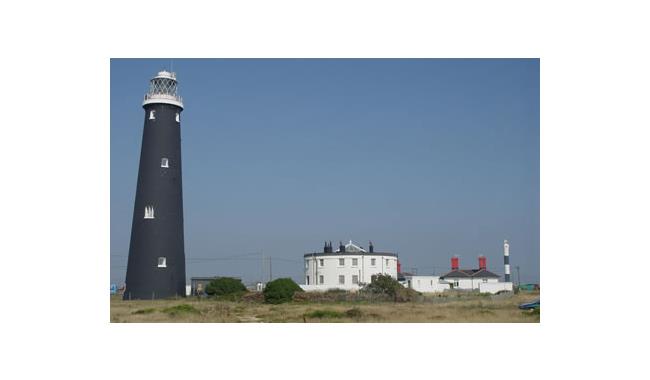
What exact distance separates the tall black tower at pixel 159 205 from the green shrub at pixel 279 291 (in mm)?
4092

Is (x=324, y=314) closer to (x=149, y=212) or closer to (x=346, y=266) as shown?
(x=149, y=212)

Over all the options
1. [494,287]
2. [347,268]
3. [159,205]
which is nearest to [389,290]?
[347,268]

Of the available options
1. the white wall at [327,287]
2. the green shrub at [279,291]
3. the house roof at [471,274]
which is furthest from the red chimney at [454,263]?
the green shrub at [279,291]

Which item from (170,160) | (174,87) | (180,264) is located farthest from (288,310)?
(174,87)

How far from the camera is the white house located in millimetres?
40031

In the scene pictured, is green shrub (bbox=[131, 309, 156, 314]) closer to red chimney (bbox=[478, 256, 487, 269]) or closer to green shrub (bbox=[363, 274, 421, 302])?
green shrub (bbox=[363, 274, 421, 302])

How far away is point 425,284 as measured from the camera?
42.3 m

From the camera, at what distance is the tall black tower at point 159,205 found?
28.4 metres

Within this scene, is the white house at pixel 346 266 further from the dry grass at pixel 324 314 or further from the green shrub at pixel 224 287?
the dry grass at pixel 324 314

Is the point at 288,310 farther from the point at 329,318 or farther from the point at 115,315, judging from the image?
the point at 115,315

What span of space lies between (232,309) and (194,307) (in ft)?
4.38

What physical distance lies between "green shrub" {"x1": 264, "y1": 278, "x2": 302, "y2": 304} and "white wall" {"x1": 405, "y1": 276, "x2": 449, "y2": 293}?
1458 centimetres

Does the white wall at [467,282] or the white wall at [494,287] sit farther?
the white wall at [467,282]

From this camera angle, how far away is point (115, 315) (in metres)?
21.2
